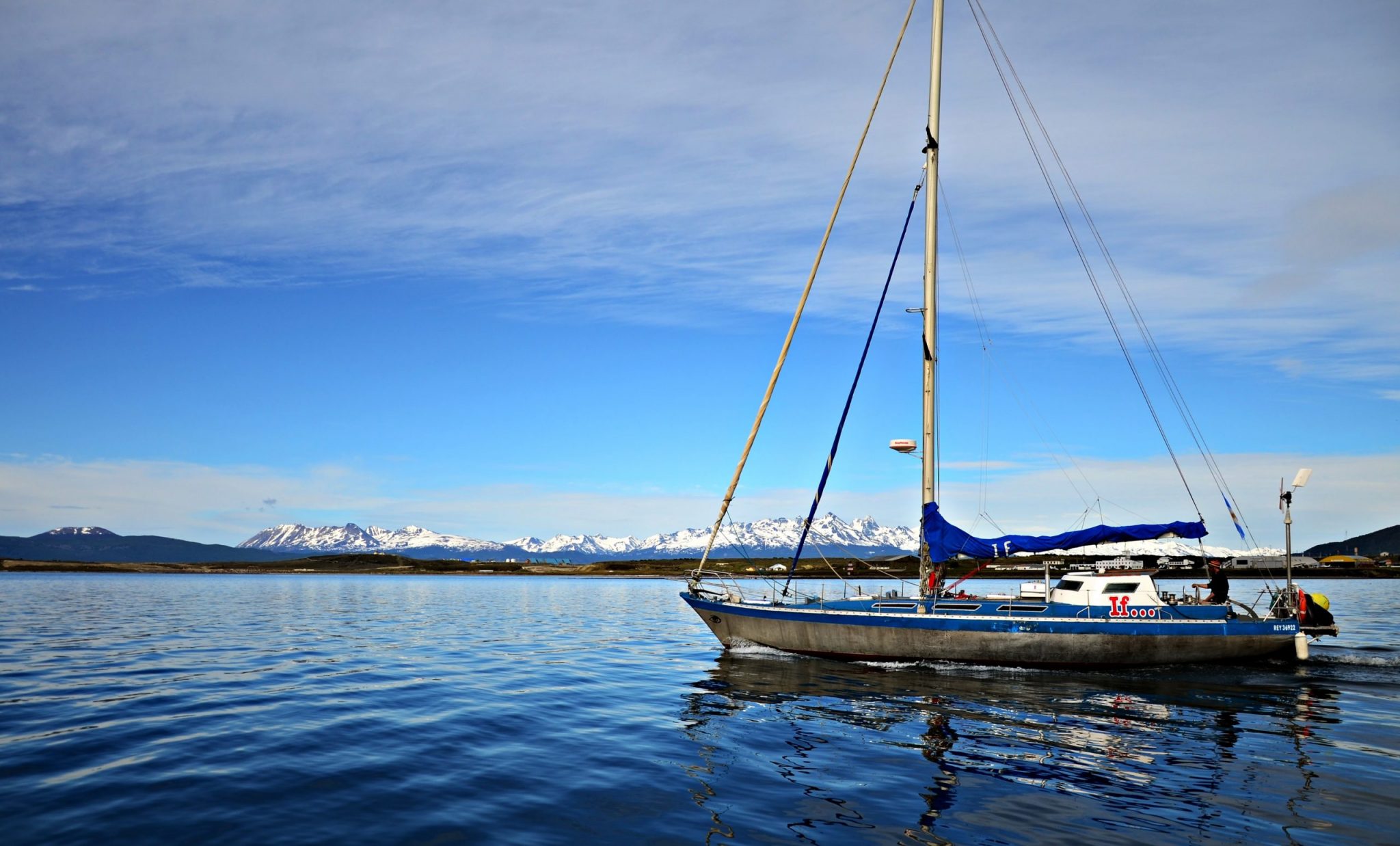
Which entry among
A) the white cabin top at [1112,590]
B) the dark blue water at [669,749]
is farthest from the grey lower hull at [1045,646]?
the white cabin top at [1112,590]

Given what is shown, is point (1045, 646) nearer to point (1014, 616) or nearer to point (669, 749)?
point (1014, 616)

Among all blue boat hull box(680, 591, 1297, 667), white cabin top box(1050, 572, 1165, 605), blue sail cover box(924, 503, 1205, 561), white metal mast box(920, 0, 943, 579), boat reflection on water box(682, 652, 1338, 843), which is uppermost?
white metal mast box(920, 0, 943, 579)

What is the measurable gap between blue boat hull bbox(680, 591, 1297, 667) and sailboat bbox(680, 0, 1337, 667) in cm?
3

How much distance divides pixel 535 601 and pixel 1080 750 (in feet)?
221

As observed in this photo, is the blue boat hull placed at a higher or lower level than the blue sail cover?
lower

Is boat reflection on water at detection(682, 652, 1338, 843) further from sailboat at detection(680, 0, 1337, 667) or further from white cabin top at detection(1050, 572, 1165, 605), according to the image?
white cabin top at detection(1050, 572, 1165, 605)

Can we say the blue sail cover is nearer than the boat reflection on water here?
No

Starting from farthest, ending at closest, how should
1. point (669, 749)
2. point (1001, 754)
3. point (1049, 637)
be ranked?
point (1049, 637) → point (669, 749) → point (1001, 754)

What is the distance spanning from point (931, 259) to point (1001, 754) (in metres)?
Result: 19.9

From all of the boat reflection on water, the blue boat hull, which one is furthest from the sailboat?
the boat reflection on water

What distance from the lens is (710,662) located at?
32219mm

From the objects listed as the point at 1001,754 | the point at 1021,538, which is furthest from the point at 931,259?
the point at 1001,754

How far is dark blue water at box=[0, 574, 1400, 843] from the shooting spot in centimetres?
1203

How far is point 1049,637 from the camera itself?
94.5ft
